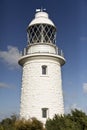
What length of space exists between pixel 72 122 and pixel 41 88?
5.47 m

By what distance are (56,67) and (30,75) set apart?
2136mm

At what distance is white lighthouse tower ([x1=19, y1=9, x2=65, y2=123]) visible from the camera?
2183cm

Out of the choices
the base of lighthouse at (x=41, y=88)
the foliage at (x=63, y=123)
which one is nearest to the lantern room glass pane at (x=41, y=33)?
the base of lighthouse at (x=41, y=88)

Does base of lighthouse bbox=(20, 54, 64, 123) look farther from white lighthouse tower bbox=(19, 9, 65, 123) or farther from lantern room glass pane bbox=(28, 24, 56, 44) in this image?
lantern room glass pane bbox=(28, 24, 56, 44)

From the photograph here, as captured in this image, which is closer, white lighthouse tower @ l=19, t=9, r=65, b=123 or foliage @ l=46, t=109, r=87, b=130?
foliage @ l=46, t=109, r=87, b=130

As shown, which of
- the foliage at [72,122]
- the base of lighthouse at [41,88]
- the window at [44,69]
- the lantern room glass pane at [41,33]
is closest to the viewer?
the foliage at [72,122]

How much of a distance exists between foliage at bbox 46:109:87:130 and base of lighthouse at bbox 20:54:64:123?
3.10 meters

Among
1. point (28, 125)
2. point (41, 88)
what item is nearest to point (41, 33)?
point (41, 88)

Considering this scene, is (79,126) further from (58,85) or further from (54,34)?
(54,34)

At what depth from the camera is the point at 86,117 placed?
1723 cm

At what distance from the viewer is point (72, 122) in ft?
55.9

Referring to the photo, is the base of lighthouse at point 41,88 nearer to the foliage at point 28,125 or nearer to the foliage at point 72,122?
the foliage at point 28,125

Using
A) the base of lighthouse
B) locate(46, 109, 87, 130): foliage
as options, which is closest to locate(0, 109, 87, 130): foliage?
locate(46, 109, 87, 130): foliage

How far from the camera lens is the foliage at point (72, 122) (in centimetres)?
1673
